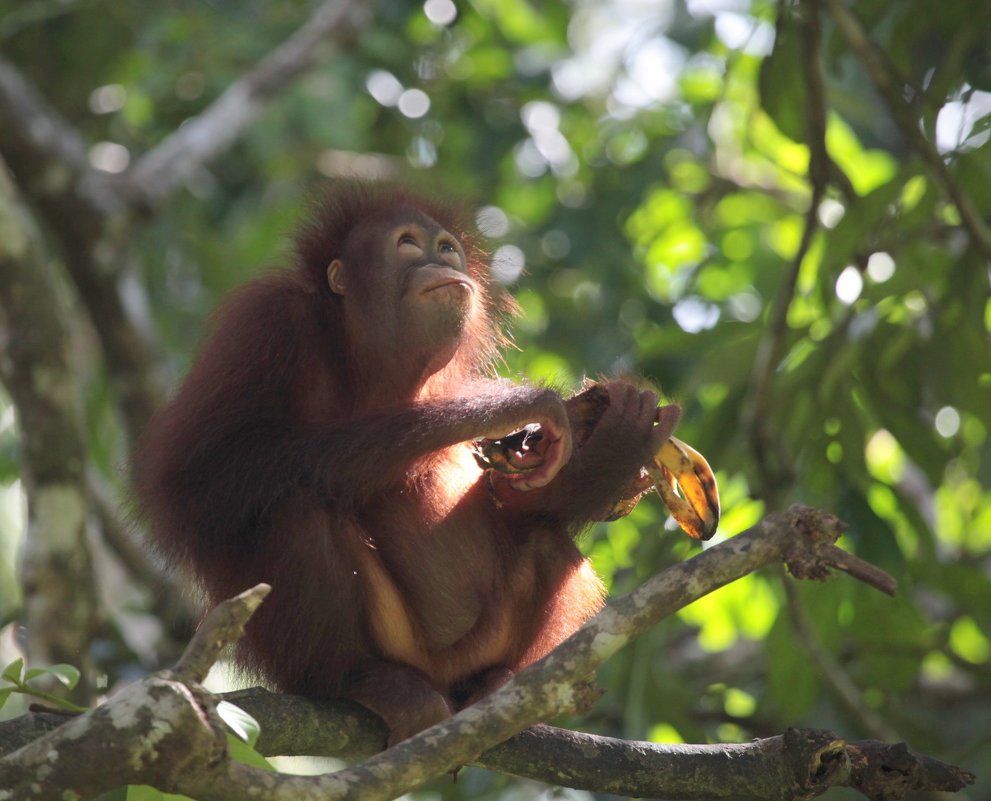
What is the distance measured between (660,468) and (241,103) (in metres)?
4.70

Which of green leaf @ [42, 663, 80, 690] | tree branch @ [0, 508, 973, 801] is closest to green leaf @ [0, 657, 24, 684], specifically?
green leaf @ [42, 663, 80, 690]

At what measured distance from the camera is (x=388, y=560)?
171 inches

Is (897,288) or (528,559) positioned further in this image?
(897,288)

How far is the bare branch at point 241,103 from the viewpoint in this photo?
7.66 metres

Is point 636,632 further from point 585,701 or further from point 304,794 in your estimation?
point 304,794

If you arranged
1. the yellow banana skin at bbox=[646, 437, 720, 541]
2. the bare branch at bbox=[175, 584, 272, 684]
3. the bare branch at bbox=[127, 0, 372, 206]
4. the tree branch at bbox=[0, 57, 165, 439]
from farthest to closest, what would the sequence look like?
the bare branch at bbox=[127, 0, 372, 206] → the tree branch at bbox=[0, 57, 165, 439] → the yellow banana skin at bbox=[646, 437, 720, 541] → the bare branch at bbox=[175, 584, 272, 684]

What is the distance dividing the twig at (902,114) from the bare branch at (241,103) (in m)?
3.89

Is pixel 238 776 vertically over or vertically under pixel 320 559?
over

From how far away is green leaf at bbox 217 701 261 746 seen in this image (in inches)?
103

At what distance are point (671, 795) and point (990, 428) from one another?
9.17ft

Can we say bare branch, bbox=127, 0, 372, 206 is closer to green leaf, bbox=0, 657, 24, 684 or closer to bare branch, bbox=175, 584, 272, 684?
green leaf, bbox=0, 657, 24, 684

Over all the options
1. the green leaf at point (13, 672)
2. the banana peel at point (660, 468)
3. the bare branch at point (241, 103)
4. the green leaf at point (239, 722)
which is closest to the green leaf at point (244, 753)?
the green leaf at point (239, 722)

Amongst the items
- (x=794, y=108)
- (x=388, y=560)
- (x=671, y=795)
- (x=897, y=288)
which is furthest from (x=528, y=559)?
(x=794, y=108)

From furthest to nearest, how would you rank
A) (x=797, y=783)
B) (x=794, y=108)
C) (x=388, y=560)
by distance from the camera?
(x=794, y=108) → (x=388, y=560) → (x=797, y=783)
